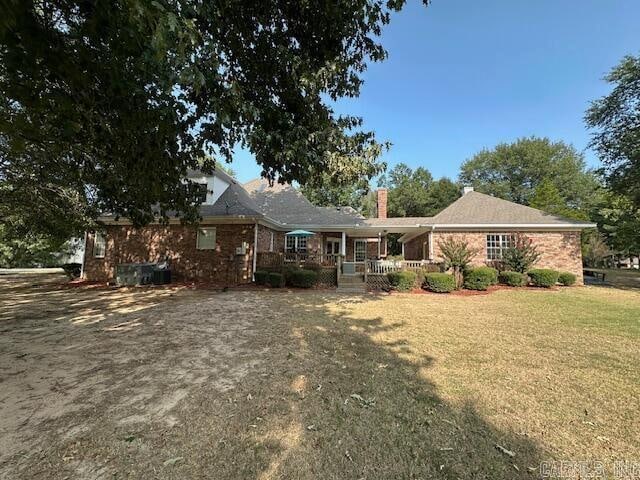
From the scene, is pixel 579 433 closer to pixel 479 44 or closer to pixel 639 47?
pixel 479 44

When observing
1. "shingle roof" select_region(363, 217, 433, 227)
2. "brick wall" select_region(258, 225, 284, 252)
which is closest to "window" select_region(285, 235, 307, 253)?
"brick wall" select_region(258, 225, 284, 252)

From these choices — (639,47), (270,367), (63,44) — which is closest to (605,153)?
(639,47)

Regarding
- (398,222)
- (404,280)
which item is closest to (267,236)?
(404,280)

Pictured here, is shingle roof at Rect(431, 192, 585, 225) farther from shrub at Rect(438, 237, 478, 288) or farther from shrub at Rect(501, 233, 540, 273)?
shrub at Rect(438, 237, 478, 288)

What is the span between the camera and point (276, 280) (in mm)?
13281

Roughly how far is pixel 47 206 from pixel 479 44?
52.1 ft

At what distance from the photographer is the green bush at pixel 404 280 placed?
13.2 meters

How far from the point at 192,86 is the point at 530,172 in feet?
158

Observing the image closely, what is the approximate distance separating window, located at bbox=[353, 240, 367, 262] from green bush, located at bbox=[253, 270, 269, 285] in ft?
31.4

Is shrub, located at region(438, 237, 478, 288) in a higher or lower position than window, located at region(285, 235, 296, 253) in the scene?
lower

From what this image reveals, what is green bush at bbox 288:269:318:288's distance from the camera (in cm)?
1347

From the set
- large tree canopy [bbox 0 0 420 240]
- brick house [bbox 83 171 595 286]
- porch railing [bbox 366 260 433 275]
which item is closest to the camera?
large tree canopy [bbox 0 0 420 240]

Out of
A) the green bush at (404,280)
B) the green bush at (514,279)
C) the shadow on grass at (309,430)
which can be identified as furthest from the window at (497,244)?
the shadow on grass at (309,430)

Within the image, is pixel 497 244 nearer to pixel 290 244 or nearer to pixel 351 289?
pixel 351 289
